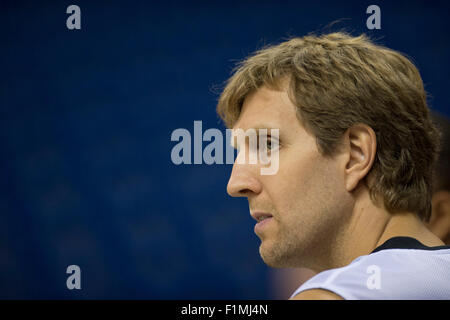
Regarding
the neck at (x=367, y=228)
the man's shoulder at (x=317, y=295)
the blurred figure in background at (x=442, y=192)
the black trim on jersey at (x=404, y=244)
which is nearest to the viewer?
Result: the man's shoulder at (x=317, y=295)

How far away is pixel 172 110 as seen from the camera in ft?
11.5

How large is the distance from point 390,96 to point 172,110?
7.69 ft

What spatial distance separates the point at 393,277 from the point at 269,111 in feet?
1.80

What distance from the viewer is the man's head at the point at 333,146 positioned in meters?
1.26

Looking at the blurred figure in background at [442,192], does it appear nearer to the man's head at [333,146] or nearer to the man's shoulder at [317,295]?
the man's head at [333,146]

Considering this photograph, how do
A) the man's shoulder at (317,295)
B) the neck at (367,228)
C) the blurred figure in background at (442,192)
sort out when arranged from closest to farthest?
the man's shoulder at (317,295), the neck at (367,228), the blurred figure in background at (442,192)

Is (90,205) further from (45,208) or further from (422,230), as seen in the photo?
(422,230)

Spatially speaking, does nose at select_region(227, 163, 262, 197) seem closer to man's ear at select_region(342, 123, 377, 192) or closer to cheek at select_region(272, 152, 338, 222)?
cheek at select_region(272, 152, 338, 222)

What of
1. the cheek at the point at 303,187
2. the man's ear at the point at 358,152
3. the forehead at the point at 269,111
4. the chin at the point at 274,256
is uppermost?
the forehead at the point at 269,111

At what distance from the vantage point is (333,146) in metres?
1.28

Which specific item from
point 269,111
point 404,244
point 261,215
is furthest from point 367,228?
point 269,111

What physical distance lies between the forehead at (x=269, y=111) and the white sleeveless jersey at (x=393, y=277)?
0.42m

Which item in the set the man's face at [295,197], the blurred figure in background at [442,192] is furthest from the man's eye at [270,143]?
the blurred figure in background at [442,192]

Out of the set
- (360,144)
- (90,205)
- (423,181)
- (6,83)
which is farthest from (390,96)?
(6,83)
